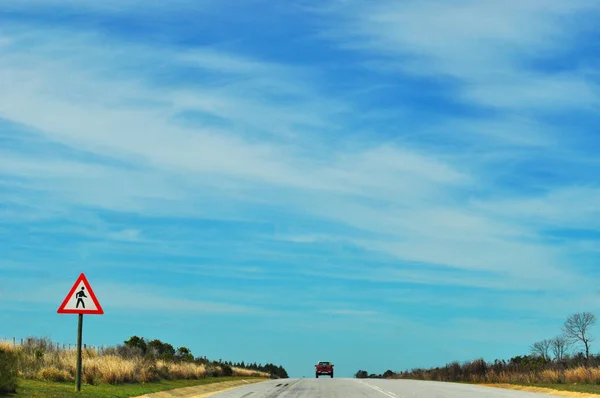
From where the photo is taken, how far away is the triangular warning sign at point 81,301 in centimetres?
2341

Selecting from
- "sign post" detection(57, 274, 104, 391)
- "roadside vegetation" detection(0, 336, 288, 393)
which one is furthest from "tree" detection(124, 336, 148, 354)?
"sign post" detection(57, 274, 104, 391)

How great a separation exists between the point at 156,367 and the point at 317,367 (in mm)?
36840

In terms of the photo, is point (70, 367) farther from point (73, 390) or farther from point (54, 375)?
point (73, 390)

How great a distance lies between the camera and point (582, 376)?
39.8 meters

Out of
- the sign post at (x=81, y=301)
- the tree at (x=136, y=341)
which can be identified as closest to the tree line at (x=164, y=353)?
the tree at (x=136, y=341)

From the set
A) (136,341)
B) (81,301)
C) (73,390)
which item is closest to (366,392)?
(73,390)

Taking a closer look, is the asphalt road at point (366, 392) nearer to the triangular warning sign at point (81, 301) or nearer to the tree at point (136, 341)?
the triangular warning sign at point (81, 301)

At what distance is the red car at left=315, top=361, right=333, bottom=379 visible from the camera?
73.1m

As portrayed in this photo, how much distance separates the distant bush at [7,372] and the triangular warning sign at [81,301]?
2.70 m

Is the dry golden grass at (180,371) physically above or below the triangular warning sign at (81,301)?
below

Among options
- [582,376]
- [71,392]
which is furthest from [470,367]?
[71,392]

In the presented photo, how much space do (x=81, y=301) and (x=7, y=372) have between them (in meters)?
3.61

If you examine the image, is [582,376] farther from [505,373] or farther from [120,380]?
[120,380]

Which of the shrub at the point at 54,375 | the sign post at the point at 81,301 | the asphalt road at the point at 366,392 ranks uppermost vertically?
the sign post at the point at 81,301
